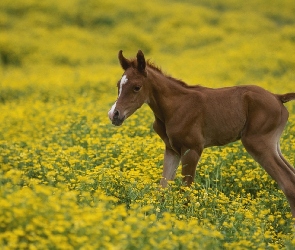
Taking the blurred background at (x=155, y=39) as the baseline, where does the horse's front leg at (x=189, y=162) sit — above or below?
below

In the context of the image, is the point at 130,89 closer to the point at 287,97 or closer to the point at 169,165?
the point at 169,165

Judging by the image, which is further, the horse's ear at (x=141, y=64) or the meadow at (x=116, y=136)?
the horse's ear at (x=141, y=64)

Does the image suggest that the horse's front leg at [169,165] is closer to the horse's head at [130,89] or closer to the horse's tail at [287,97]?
the horse's head at [130,89]

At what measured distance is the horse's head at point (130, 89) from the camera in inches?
289

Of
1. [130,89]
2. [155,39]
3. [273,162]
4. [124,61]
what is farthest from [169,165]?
[155,39]

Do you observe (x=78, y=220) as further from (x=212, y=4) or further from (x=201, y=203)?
(x=212, y=4)

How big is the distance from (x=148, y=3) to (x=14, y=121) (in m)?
22.1

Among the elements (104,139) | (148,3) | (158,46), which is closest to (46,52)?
(158,46)

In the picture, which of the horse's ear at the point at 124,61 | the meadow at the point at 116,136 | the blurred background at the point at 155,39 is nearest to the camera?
the meadow at the point at 116,136

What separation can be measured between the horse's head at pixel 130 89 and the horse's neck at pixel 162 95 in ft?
0.67

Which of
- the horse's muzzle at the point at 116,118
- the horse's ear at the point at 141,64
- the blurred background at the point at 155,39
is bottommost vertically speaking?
the horse's muzzle at the point at 116,118

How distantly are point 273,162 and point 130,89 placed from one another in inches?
78.4

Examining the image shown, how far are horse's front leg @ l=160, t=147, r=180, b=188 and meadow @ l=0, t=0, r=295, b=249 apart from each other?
6.2 inches

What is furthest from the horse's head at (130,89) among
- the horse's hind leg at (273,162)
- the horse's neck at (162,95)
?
the horse's hind leg at (273,162)
